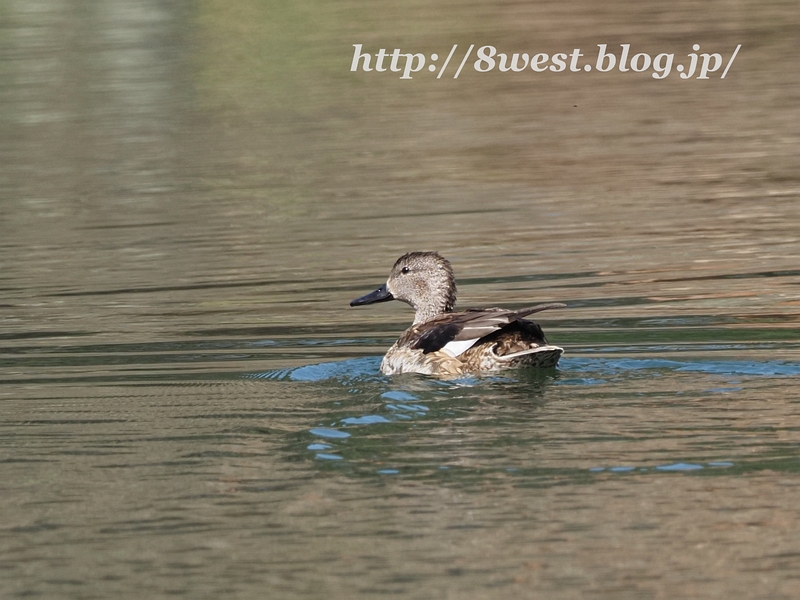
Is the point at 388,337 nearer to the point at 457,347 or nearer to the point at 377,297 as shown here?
the point at 377,297

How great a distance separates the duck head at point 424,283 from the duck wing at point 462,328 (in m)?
0.84

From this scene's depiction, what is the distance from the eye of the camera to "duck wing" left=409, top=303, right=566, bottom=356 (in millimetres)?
8227

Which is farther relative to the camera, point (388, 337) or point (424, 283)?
point (388, 337)

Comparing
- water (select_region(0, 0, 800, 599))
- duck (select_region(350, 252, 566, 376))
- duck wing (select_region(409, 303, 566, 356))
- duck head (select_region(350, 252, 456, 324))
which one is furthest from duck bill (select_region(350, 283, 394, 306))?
duck wing (select_region(409, 303, 566, 356))

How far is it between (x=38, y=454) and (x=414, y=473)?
79.2 inches

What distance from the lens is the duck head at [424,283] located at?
9836mm

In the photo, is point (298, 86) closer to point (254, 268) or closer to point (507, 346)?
point (254, 268)

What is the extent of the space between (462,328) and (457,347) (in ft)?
0.45

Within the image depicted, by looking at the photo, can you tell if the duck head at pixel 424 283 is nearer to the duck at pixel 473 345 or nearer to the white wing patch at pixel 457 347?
the duck at pixel 473 345

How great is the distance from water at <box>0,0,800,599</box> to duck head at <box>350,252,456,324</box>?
591 mm

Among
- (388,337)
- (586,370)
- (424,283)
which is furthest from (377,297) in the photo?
(586,370)

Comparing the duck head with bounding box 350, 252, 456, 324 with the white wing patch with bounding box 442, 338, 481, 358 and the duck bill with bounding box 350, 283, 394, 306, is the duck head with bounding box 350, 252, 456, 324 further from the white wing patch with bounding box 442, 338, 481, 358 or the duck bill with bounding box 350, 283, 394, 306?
the white wing patch with bounding box 442, 338, 481, 358

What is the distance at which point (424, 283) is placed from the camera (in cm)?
990

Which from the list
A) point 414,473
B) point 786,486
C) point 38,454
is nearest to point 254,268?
point 38,454
